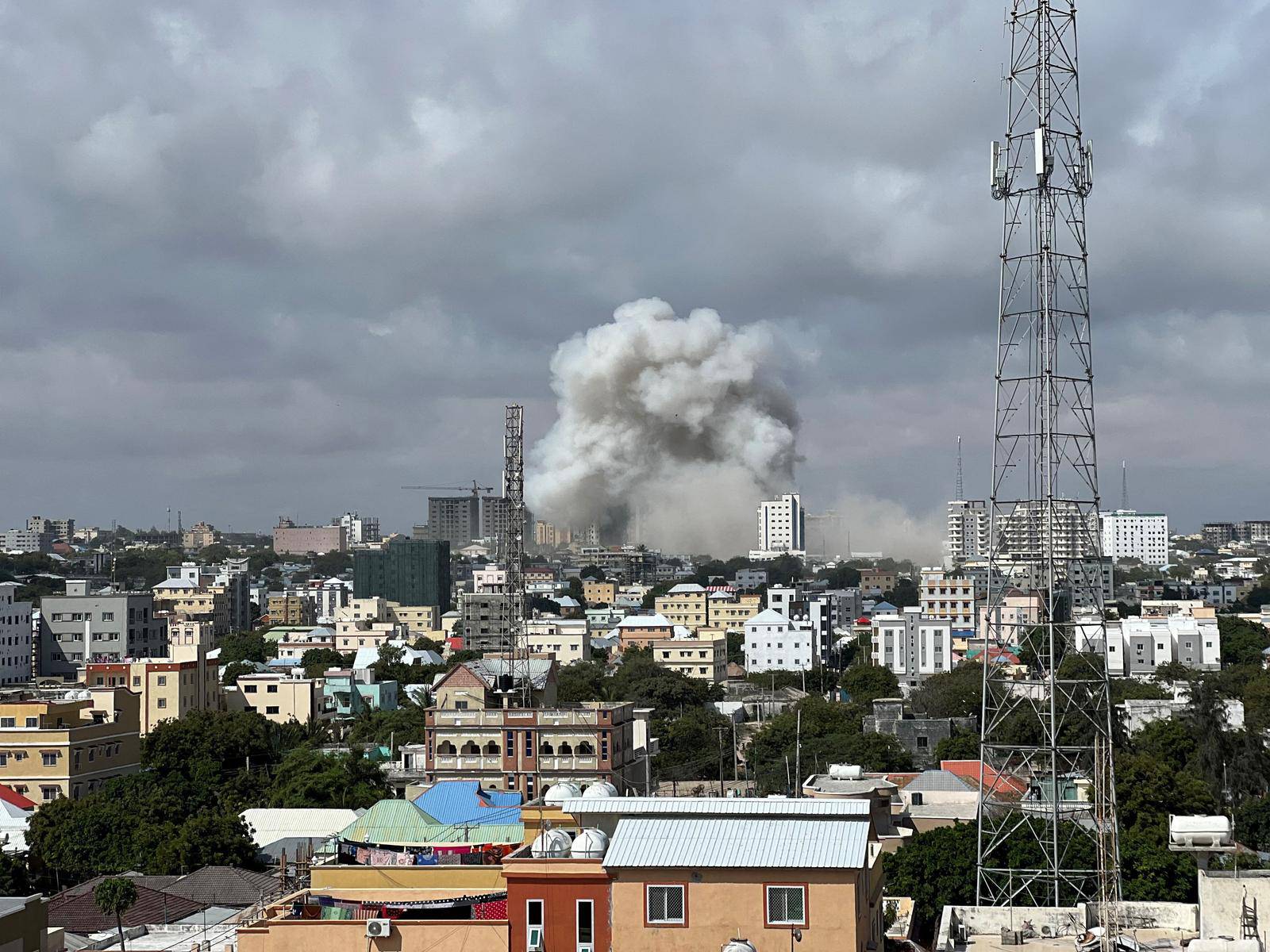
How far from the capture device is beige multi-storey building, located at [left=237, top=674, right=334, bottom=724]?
43.9 meters

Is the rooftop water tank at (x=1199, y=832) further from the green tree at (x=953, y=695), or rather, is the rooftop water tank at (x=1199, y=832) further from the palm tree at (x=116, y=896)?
the green tree at (x=953, y=695)

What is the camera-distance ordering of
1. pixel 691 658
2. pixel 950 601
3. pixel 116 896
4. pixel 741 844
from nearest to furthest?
pixel 741 844, pixel 116 896, pixel 691 658, pixel 950 601

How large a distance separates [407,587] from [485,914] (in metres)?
89.3

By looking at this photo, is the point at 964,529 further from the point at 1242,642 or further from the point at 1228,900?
the point at 1228,900

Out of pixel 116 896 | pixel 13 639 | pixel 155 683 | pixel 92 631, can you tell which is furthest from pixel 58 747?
pixel 92 631

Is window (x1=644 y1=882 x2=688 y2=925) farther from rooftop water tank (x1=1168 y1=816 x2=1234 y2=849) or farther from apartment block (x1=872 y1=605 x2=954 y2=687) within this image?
apartment block (x1=872 y1=605 x2=954 y2=687)

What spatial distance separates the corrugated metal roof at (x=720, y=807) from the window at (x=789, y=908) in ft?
2.87

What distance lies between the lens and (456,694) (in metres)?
29.4

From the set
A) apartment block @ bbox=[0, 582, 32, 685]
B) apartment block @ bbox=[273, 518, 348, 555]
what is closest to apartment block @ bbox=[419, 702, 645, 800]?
apartment block @ bbox=[0, 582, 32, 685]

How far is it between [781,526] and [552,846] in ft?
357

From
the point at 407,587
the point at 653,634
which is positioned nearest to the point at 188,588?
the point at 407,587

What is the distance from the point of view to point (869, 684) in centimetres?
5288

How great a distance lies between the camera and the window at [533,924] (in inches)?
424

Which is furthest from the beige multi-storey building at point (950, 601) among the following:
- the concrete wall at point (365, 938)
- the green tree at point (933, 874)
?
the concrete wall at point (365, 938)
